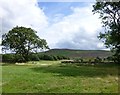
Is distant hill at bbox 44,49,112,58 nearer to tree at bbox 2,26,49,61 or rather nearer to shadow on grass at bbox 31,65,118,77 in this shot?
tree at bbox 2,26,49,61

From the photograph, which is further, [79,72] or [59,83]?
[79,72]

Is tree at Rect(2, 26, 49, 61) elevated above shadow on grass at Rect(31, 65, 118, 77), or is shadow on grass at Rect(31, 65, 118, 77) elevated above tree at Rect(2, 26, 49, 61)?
tree at Rect(2, 26, 49, 61)

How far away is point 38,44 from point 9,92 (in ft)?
286

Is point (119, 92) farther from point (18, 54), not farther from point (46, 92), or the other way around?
point (18, 54)

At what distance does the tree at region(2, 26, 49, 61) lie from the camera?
106m

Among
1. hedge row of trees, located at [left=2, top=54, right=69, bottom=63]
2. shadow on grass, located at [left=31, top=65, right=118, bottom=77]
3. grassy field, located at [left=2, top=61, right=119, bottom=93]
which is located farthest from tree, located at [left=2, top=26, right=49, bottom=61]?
grassy field, located at [left=2, top=61, right=119, bottom=93]

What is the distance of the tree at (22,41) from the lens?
106 meters

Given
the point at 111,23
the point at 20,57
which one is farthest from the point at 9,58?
→ the point at 111,23

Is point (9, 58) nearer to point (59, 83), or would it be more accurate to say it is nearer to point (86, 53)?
point (86, 53)

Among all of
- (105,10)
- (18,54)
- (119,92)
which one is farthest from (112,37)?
(18,54)

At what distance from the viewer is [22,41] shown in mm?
106375

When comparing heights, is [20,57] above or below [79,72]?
above

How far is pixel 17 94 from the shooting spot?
1867 centimetres

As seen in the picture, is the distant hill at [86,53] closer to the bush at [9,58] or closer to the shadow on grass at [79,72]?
the bush at [9,58]
